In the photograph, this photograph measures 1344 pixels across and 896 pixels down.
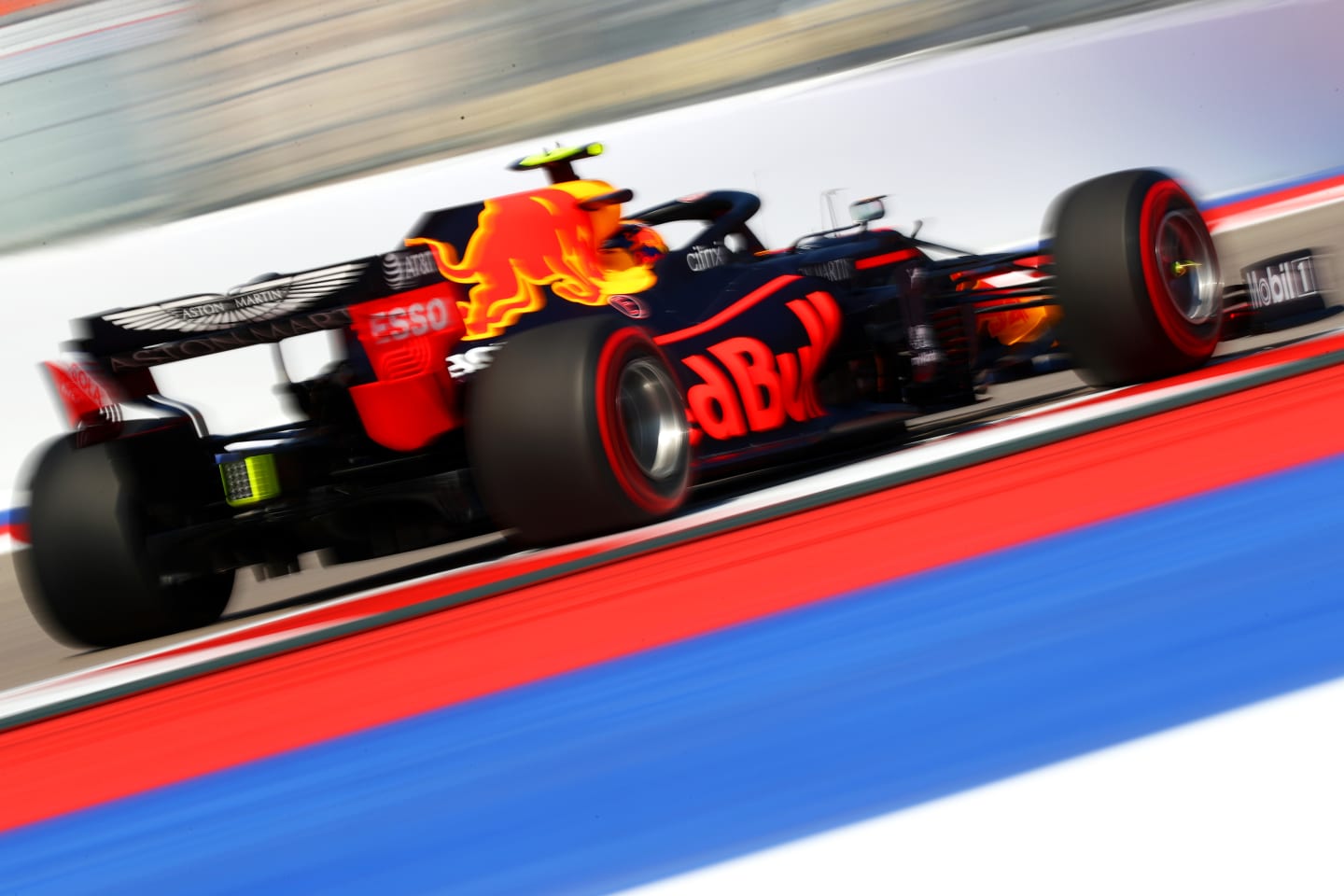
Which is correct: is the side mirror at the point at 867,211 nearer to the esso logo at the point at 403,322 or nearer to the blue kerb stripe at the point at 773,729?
the esso logo at the point at 403,322

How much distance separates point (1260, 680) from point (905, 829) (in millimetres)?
548

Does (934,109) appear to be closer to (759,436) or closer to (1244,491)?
(759,436)

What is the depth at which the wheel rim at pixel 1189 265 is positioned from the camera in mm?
5082

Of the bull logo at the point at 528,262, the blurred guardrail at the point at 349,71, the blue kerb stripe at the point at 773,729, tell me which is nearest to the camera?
the blue kerb stripe at the point at 773,729

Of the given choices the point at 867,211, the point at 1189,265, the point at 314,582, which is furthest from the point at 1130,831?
the point at 314,582

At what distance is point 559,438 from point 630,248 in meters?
1.28

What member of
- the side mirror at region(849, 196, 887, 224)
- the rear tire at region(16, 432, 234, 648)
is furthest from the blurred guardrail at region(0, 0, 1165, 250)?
the rear tire at region(16, 432, 234, 648)

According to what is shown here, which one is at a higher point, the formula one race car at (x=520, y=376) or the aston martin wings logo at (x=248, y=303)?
the aston martin wings logo at (x=248, y=303)

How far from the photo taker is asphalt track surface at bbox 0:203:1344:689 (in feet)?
15.5

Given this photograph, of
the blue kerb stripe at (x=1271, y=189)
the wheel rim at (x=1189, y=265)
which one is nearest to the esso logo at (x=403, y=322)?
the wheel rim at (x=1189, y=265)

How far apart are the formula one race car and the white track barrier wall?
3945 mm

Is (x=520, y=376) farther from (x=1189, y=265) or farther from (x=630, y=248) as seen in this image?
(x=1189, y=265)

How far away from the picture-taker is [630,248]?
4918 mm

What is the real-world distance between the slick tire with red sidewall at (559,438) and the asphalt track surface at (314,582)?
3.30 feet
